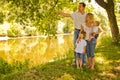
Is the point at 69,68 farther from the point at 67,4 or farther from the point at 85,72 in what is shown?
the point at 67,4

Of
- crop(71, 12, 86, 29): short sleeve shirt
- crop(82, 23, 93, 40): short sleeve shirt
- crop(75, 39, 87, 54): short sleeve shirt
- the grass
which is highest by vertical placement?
crop(71, 12, 86, 29): short sleeve shirt

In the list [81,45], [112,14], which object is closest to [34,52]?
[112,14]

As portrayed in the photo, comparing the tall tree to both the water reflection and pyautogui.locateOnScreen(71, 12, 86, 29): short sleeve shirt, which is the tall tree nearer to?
the water reflection

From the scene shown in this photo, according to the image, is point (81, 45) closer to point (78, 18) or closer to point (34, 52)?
point (78, 18)

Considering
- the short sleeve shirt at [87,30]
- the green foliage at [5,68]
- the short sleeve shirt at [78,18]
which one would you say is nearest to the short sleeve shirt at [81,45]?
the short sleeve shirt at [87,30]

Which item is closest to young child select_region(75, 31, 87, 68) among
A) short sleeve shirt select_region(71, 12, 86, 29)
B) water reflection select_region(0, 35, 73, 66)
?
short sleeve shirt select_region(71, 12, 86, 29)

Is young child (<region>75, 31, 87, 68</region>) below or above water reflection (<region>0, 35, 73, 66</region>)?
above

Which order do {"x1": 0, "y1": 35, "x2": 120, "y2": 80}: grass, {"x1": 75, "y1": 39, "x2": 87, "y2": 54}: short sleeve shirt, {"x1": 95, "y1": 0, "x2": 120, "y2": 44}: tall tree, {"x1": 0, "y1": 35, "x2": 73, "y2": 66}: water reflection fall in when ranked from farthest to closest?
1. {"x1": 0, "y1": 35, "x2": 73, "y2": 66}: water reflection
2. {"x1": 95, "y1": 0, "x2": 120, "y2": 44}: tall tree
3. {"x1": 75, "y1": 39, "x2": 87, "y2": 54}: short sleeve shirt
4. {"x1": 0, "y1": 35, "x2": 120, "y2": 80}: grass

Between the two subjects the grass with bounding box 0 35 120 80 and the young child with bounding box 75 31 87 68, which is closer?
the grass with bounding box 0 35 120 80

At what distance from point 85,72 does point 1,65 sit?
5.08 m

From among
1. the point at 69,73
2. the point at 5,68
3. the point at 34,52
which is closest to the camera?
the point at 69,73

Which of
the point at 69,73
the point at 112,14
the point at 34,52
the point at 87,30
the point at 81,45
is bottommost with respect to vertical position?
the point at 34,52

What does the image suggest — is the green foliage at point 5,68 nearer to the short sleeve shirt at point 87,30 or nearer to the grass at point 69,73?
the grass at point 69,73

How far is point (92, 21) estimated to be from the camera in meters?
10.2
